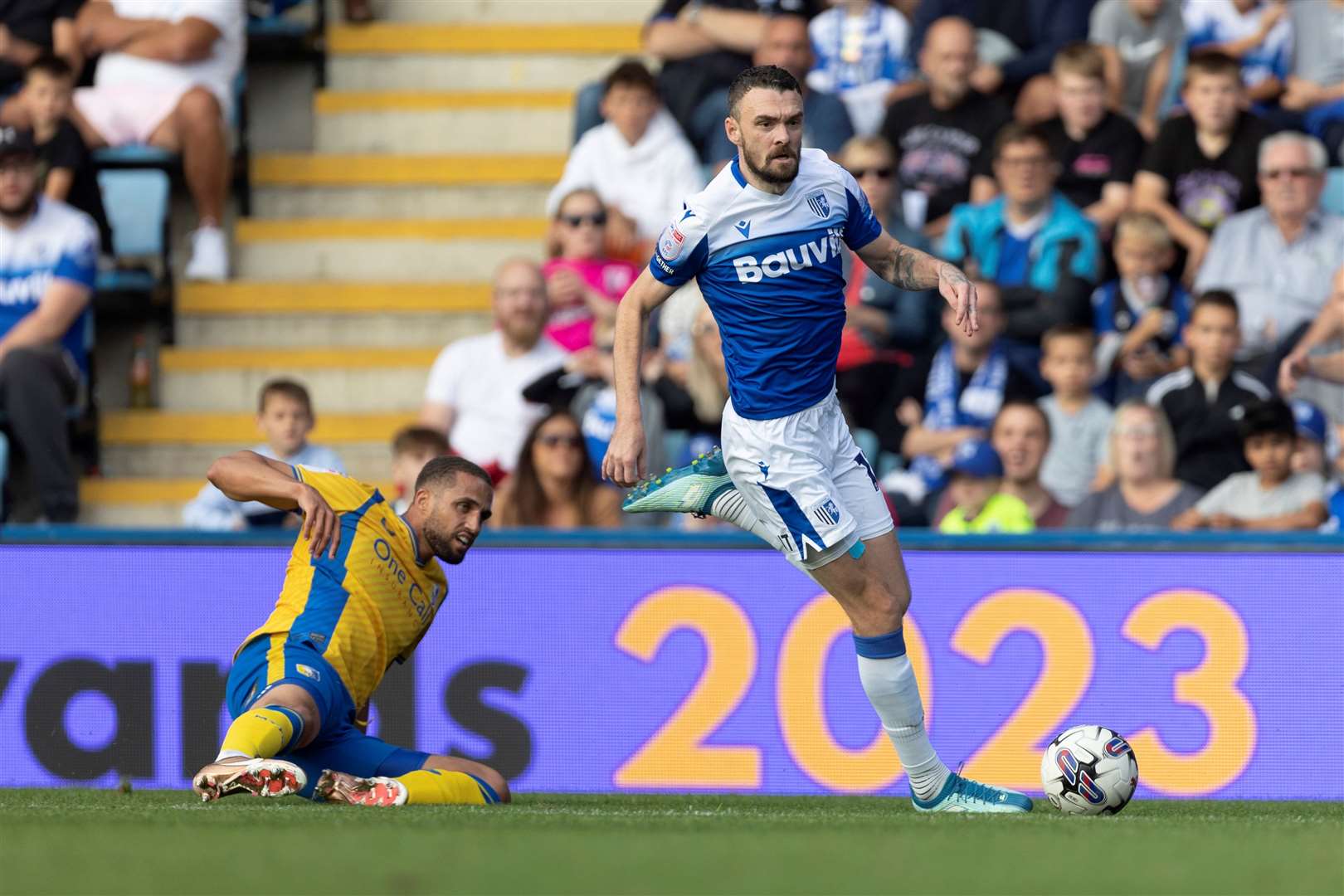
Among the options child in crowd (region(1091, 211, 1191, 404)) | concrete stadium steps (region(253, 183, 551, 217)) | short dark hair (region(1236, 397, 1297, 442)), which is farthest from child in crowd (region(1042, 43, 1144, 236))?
concrete stadium steps (region(253, 183, 551, 217))

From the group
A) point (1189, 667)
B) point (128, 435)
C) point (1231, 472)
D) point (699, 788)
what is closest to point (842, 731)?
point (699, 788)

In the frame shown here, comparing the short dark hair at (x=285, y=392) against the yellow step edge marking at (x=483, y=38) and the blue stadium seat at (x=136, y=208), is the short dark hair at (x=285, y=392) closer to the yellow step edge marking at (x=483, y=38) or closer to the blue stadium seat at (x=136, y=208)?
the blue stadium seat at (x=136, y=208)

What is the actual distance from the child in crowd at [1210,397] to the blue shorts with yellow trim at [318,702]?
182 inches

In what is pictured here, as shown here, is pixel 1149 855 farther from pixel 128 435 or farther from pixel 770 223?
pixel 128 435

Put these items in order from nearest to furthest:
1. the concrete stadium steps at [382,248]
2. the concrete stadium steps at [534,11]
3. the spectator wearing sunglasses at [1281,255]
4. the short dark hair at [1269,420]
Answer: the short dark hair at [1269,420], the spectator wearing sunglasses at [1281,255], the concrete stadium steps at [382,248], the concrete stadium steps at [534,11]

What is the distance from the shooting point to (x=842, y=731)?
9.11 m

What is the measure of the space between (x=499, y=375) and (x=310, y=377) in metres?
1.75

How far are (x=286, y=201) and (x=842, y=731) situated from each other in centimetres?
607

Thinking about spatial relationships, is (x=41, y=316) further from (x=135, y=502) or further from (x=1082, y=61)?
(x=1082, y=61)

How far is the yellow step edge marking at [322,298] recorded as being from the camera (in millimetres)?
12594

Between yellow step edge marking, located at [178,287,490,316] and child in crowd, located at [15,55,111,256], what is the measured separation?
27.6 inches

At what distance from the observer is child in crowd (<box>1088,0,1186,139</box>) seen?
12039 mm

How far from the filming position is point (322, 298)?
500 inches

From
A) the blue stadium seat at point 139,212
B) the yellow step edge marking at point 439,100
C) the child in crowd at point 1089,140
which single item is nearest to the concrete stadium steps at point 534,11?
the yellow step edge marking at point 439,100
